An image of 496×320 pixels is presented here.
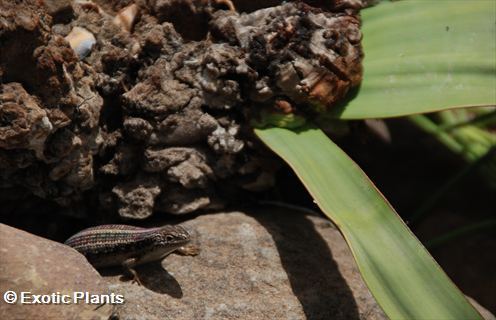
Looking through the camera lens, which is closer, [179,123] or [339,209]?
[339,209]

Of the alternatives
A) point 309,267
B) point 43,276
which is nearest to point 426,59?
point 309,267

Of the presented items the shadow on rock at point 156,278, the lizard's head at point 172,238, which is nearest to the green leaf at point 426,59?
Answer: the lizard's head at point 172,238

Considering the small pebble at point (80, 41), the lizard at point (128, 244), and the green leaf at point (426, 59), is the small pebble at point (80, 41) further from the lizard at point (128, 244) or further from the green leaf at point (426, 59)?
the green leaf at point (426, 59)

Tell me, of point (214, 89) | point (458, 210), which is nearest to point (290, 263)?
point (214, 89)

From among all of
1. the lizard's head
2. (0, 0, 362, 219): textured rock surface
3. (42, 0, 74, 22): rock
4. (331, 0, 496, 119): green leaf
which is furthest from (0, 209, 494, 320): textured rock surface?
(42, 0, 74, 22): rock

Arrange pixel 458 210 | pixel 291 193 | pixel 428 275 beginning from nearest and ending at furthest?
pixel 428 275, pixel 291 193, pixel 458 210

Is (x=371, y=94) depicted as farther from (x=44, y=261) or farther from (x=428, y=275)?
(x=44, y=261)

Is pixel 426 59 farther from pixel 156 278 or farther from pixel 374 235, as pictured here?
pixel 156 278
